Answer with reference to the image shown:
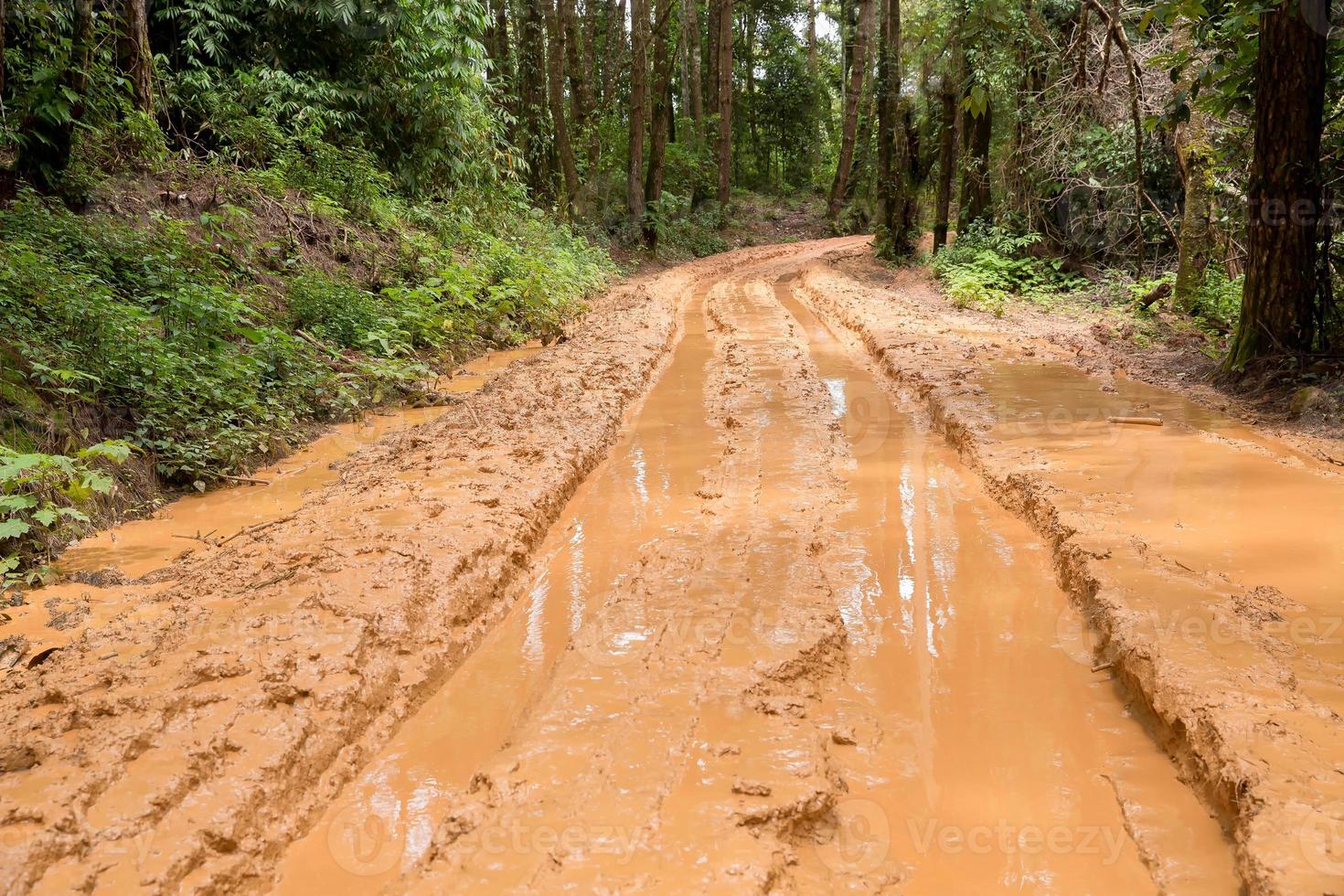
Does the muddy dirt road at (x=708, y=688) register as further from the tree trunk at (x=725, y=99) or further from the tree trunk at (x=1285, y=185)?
the tree trunk at (x=725, y=99)

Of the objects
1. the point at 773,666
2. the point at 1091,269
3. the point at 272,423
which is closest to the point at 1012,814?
the point at 773,666

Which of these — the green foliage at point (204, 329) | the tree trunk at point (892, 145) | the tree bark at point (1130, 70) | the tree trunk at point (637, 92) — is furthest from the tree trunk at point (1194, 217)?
the tree trunk at point (637, 92)

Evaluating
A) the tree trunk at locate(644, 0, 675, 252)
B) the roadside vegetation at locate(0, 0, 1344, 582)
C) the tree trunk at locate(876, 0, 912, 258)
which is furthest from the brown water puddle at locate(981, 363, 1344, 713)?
the tree trunk at locate(644, 0, 675, 252)

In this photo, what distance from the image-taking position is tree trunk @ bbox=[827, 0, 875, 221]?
22109 millimetres

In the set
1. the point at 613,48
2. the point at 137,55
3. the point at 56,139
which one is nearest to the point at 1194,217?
the point at 56,139

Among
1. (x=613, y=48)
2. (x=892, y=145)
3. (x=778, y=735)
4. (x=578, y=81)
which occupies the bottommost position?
(x=778, y=735)

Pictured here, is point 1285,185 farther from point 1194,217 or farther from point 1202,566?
point 1202,566

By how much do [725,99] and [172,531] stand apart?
22.4 meters

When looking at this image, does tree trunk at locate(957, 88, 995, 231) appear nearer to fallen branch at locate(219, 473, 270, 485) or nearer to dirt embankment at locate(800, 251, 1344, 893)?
dirt embankment at locate(800, 251, 1344, 893)

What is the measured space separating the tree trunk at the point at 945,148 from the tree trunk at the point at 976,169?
0.50 metres

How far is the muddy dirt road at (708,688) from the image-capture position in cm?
227

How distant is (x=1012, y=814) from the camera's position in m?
2.48

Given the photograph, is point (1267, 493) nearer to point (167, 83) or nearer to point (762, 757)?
point (762, 757)

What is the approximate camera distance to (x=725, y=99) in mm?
24297
